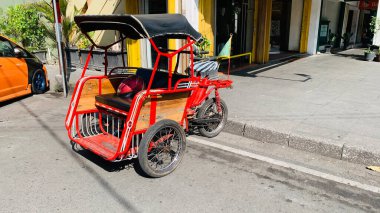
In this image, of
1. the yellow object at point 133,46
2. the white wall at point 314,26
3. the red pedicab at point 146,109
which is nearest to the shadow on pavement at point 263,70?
the white wall at point 314,26

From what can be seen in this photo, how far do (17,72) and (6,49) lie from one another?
0.58 m

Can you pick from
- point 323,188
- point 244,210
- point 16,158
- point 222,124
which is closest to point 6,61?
point 16,158

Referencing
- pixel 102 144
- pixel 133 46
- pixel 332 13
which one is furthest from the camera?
pixel 332 13

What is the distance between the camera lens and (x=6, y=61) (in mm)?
7016

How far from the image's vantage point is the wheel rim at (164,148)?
3.96m

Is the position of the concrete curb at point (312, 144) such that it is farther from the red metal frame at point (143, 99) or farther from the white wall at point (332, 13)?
the white wall at point (332, 13)

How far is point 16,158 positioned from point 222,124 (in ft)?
10.3

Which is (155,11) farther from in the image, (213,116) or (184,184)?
(184,184)

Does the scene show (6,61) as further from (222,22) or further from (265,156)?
(222,22)

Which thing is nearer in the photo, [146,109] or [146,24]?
[146,24]

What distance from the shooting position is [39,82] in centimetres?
815

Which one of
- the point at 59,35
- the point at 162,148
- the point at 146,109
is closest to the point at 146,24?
the point at 146,109

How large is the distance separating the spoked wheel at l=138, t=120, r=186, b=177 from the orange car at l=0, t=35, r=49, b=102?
466cm

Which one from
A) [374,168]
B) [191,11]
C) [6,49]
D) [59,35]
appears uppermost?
[191,11]
